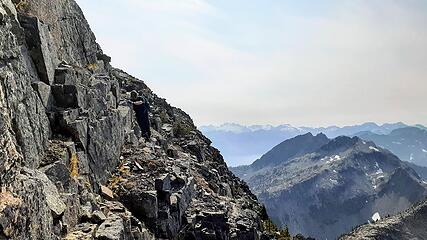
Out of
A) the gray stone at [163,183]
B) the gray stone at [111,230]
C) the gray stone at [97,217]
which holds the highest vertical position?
the gray stone at [163,183]

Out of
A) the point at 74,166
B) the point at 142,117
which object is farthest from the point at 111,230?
the point at 142,117

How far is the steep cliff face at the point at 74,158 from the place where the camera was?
23.3 m

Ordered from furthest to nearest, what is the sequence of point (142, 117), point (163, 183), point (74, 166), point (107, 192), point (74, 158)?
point (142, 117), point (163, 183), point (107, 192), point (74, 158), point (74, 166)

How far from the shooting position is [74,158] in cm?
3541

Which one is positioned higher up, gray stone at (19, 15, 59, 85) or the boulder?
gray stone at (19, 15, 59, 85)

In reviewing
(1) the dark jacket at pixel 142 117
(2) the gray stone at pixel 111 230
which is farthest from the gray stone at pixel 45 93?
(1) the dark jacket at pixel 142 117

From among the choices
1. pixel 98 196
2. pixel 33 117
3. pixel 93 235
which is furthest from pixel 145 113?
pixel 93 235

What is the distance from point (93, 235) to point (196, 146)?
2267 inches

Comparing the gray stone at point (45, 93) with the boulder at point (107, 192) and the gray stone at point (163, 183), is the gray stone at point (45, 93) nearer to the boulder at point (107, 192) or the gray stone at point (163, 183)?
the boulder at point (107, 192)

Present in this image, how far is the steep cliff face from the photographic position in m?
23.3

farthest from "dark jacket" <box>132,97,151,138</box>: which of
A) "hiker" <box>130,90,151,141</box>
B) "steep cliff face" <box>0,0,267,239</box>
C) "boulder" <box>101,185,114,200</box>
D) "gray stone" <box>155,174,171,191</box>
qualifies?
"boulder" <box>101,185,114,200</box>

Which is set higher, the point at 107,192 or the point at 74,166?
the point at 74,166

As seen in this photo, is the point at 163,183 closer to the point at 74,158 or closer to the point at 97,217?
the point at 74,158

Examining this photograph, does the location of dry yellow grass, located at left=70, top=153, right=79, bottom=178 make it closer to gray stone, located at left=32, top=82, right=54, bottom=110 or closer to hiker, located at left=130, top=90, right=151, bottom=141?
gray stone, located at left=32, top=82, right=54, bottom=110
